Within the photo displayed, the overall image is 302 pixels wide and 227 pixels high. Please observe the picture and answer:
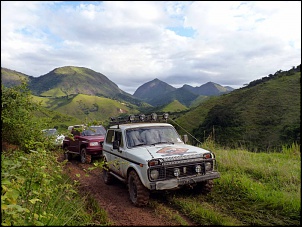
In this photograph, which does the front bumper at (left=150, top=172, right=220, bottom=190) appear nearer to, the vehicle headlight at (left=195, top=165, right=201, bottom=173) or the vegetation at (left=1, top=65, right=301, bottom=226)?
the vehicle headlight at (left=195, top=165, right=201, bottom=173)

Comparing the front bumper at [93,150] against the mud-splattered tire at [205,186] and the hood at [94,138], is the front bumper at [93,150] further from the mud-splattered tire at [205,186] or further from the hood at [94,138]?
the mud-splattered tire at [205,186]

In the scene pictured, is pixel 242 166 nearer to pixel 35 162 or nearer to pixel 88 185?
pixel 88 185

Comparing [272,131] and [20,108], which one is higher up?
[20,108]

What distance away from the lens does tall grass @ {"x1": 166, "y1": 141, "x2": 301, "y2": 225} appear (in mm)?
4750

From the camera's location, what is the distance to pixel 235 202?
18.6 feet

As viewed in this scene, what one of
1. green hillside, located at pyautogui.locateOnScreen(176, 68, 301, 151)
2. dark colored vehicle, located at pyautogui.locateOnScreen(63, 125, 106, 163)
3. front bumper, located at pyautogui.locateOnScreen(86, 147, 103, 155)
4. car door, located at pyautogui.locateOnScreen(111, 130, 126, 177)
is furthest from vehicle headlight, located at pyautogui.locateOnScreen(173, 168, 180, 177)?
green hillside, located at pyautogui.locateOnScreen(176, 68, 301, 151)

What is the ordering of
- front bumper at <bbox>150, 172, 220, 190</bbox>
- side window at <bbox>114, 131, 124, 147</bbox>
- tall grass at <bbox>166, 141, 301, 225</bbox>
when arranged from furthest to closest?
side window at <bbox>114, 131, 124, 147</bbox> < front bumper at <bbox>150, 172, 220, 190</bbox> < tall grass at <bbox>166, 141, 301, 225</bbox>

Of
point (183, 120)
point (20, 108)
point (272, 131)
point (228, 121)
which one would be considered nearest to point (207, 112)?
point (183, 120)

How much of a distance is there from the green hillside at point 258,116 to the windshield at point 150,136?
4124cm

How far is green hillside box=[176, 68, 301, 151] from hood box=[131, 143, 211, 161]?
138 feet

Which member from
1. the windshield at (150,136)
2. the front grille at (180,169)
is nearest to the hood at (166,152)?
the front grille at (180,169)

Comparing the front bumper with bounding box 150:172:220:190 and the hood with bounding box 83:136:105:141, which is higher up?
the hood with bounding box 83:136:105:141

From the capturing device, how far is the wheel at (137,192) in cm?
573

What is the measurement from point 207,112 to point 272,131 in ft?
117
